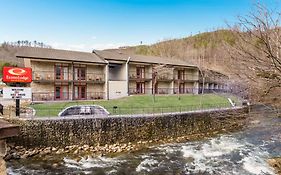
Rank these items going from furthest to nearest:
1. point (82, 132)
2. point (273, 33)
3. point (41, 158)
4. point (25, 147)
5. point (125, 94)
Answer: point (125, 94) < point (82, 132) < point (25, 147) < point (41, 158) < point (273, 33)

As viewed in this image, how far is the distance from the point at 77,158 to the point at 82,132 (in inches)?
127

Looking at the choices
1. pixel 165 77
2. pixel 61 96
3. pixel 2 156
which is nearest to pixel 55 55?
pixel 61 96

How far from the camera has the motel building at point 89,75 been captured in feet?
99.1

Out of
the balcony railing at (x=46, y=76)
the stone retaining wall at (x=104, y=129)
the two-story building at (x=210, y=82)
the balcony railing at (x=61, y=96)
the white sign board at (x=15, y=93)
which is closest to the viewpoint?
Answer: the stone retaining wall at (x=104, y=129)

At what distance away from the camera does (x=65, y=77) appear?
1271 inches

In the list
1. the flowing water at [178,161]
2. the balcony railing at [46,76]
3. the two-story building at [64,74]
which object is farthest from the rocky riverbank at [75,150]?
the balcony railing at [46,76]

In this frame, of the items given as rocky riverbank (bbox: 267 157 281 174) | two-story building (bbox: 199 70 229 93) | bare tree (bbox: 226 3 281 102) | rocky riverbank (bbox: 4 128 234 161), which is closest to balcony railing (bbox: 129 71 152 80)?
two-story building (bbox: 199 70 229 93)

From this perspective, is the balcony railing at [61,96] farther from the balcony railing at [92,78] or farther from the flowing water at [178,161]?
the flowing water at [178,161]

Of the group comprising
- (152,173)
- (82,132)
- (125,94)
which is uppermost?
(125,94)

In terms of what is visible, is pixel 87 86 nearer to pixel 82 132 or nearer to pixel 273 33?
pixel 82 132

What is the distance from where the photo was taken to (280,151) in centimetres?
1919

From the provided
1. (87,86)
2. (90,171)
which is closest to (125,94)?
(87,86)

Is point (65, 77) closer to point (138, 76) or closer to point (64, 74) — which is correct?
point (64, 74)

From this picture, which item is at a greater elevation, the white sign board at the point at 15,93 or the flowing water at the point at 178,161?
the white sign board at the point at 15,93
